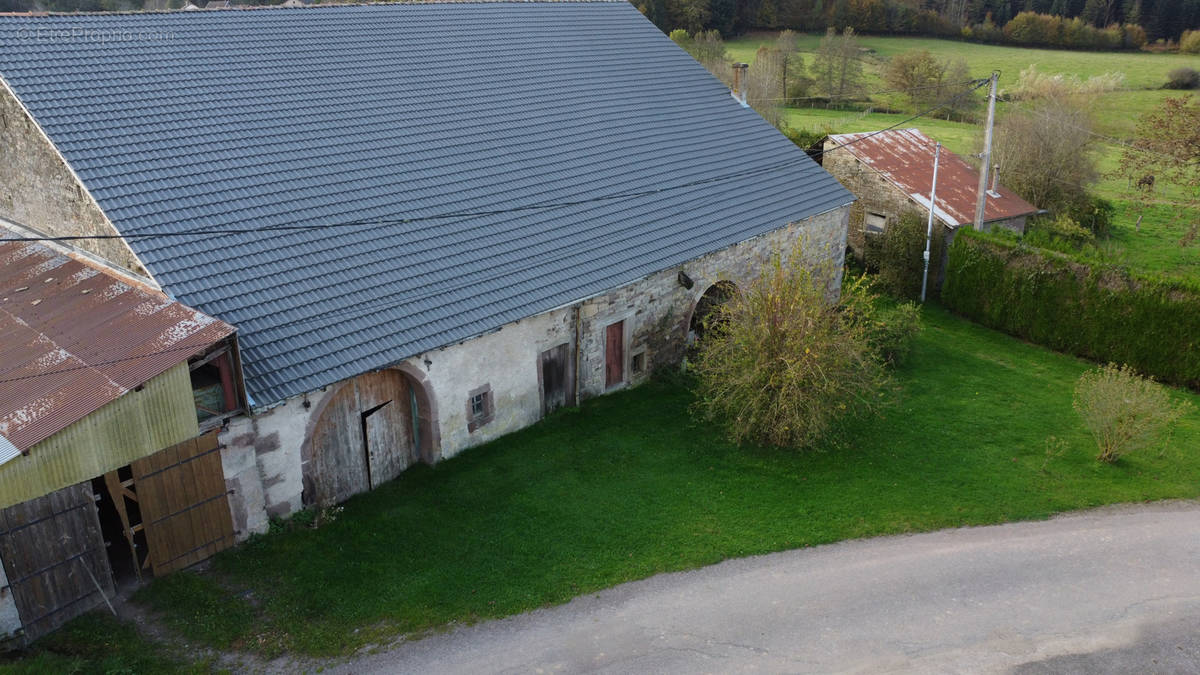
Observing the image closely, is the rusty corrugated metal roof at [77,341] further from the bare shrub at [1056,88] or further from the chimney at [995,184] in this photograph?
the bare shrub at [1056,88]

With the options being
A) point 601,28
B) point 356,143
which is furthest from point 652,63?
point 356,143

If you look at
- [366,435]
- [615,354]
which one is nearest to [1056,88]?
[615,354]

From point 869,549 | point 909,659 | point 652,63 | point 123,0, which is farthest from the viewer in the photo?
point 123,0

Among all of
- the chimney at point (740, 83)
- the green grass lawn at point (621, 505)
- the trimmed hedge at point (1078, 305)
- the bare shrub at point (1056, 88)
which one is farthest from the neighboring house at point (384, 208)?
the bare shrub at point (1056, 88)

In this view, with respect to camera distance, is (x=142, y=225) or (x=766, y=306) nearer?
(x=142, y=225)

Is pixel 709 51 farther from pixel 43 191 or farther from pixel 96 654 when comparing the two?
pixel 96 654

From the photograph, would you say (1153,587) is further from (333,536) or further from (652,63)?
(652,63)
